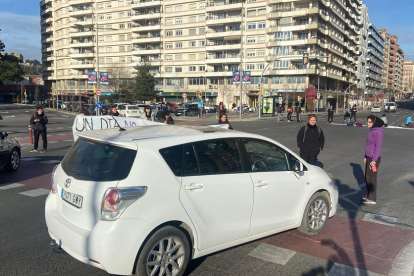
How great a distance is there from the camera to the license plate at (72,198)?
3.52m

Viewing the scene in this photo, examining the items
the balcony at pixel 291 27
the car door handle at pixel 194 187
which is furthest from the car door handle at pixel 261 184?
the balcony at pixel 291 27

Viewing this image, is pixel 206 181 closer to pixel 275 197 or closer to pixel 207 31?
pixel 275 197

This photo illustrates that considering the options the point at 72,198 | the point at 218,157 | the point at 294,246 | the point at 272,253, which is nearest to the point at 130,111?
the point at 294,246

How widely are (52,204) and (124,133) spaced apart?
3.70 ft

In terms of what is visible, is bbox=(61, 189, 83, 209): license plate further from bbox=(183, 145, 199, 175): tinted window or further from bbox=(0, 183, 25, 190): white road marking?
bbox=(0, 183, 25, 190): white road marking

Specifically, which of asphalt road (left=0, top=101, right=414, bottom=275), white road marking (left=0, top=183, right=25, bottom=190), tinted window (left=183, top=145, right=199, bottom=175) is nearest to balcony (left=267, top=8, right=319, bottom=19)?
asphalt road (left=0, top=101, right=414, bottom=275)

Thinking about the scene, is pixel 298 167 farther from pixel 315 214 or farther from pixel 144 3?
pixel 144 3

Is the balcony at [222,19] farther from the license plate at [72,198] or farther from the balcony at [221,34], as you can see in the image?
the license plate at [72,198]

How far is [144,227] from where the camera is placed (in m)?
3.32

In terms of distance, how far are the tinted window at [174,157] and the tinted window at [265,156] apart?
99 cm

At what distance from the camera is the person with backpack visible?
781 cm

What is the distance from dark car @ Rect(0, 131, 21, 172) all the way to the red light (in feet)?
22.9

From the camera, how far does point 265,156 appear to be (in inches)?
184

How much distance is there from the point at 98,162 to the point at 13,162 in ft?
23.5
